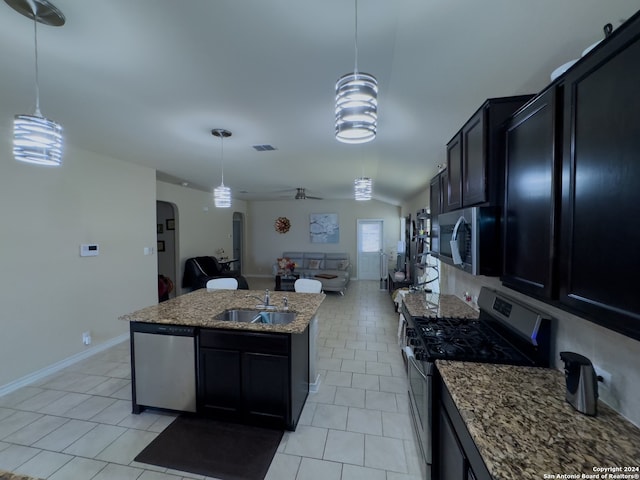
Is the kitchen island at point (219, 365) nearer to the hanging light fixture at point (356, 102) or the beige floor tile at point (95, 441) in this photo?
the beige floor tile at point (95, 441)

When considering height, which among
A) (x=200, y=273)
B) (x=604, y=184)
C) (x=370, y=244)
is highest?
(x=604, y=184)

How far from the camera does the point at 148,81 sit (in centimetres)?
197

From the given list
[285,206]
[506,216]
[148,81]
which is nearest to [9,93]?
[148,81]

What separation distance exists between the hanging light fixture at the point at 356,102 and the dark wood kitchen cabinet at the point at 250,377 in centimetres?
162

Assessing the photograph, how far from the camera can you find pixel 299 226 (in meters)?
9.45

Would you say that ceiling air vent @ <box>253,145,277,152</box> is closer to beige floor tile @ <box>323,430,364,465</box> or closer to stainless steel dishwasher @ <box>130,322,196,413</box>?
stainless steel dishwasher @ <box>130,322,196,413</box>

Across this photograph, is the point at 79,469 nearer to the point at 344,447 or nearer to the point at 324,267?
the point at 344,447

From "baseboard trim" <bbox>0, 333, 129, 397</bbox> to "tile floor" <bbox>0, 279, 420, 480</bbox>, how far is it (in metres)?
0.08

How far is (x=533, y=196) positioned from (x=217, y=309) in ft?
8.23

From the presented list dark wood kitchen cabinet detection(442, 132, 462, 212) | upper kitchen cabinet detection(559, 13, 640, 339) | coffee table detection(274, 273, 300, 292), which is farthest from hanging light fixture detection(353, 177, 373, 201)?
coffee table detection(274, 273, 300, 292)

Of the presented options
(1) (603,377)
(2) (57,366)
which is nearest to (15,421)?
(2) (57,366)

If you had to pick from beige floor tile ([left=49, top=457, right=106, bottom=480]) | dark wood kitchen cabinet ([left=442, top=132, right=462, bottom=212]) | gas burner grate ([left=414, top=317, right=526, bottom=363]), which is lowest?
beige floor tile ([left=49, top=457, right=106, bottom=480])

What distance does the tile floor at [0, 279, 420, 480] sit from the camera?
76.3 inches

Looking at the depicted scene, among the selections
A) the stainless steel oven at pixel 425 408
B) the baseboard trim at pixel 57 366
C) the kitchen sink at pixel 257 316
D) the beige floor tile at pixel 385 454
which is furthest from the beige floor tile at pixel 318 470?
the baseboard trim at pixel 57 366
